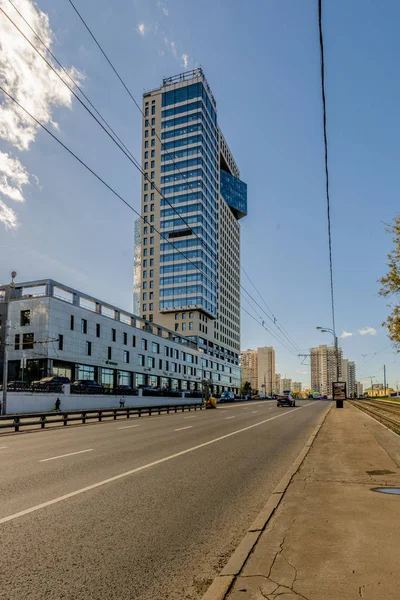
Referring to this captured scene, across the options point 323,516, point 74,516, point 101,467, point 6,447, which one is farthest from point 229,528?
point 6,447

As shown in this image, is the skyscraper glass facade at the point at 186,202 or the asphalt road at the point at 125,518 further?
the skyscraper glass facade at the point at 186,202

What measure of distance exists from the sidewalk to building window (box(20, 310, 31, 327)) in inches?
1863

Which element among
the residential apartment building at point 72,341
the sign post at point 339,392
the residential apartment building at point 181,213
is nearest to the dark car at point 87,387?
the residential apartment building at point 72,341

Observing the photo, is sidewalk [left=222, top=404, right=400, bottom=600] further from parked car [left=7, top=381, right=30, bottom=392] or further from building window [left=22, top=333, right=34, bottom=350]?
building window [left=22, top=333, right=34, bottom=350]

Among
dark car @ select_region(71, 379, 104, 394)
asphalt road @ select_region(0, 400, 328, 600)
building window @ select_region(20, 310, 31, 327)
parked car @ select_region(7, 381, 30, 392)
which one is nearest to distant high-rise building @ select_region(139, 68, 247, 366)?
building window @ select_region(20, 310, 31, 327)

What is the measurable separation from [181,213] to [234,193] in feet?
163

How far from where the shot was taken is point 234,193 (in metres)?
150

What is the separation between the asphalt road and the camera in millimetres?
3971

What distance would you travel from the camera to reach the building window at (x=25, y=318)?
5100 centimetres

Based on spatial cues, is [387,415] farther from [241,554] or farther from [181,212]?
[181,212]

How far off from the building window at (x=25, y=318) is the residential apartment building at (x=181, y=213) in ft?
169

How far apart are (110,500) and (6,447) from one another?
28.8 ft

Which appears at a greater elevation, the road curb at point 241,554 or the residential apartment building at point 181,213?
the residential apartment building at point 181,213

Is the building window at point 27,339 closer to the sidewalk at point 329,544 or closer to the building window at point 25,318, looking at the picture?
the building window at point 25,318
